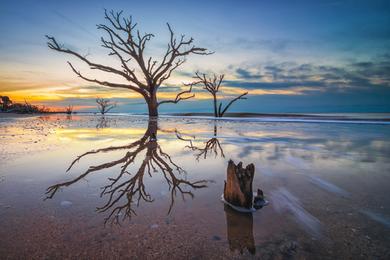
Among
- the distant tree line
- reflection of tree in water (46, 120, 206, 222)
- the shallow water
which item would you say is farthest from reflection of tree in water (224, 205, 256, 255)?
the distant tree line

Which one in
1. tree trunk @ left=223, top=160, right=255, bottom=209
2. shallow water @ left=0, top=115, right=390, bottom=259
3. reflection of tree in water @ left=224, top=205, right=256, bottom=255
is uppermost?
tree trunk @ left=223, top=160, right=255, bottom=209

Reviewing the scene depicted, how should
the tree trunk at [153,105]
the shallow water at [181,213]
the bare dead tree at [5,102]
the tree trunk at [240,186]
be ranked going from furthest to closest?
1. the bare dead tree at [5,102]
2. the tree trunk at [153,105]
3. the tree trunk at [240,186]
4. the shallow water at [181,213]

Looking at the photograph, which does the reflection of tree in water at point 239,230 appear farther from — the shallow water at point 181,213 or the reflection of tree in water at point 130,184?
the reflection of tree in water at point 130,184

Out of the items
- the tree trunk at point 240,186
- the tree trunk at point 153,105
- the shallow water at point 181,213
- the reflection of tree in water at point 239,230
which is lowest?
the reflection of tree in water at point 239,230

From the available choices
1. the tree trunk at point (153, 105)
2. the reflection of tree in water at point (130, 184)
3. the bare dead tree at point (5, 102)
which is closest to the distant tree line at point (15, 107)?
the bare dead tree at point (5, 102)

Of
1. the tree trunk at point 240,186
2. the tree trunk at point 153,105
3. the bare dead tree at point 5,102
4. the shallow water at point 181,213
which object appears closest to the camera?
the shallow water at point 181,213

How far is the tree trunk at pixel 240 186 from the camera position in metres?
1.93

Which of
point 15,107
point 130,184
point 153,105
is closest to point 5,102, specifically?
point 15,107

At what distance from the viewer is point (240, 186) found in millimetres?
1974

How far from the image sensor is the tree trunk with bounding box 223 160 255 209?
193 centimetres

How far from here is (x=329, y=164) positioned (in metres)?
3.52

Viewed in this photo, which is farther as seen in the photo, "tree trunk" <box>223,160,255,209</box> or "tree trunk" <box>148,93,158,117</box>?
"tree trunk" <box>148,93,158,117</box>

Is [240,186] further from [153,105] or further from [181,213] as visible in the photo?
[153,105]

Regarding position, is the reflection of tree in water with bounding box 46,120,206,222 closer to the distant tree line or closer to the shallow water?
the shallow water
